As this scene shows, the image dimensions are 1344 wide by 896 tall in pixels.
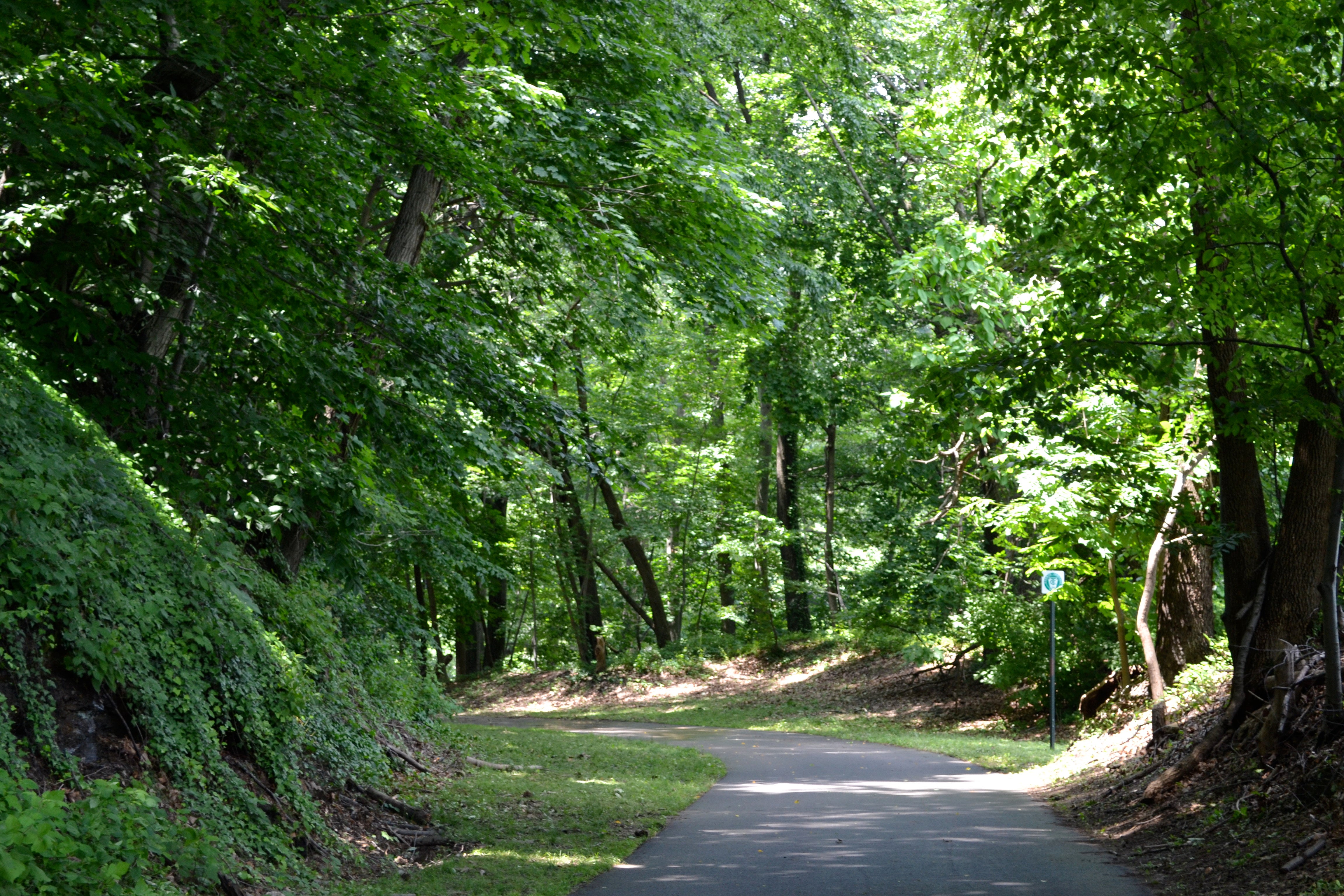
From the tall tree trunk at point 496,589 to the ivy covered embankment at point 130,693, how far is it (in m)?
10.2

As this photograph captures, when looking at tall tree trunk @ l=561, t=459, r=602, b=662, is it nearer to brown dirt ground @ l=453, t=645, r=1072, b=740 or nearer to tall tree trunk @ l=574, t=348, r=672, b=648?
tall tree trunk @ l=574, t=348, r=672, b=648

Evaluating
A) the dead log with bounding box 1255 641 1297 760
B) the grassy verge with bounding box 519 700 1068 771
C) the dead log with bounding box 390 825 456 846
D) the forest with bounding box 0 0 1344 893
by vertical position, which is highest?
the forest with bounding box 0 0 1344 893

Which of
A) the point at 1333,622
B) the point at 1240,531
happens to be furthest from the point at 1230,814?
the point at 1240,531

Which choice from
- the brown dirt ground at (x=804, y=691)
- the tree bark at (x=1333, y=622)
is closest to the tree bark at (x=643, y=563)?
the brown dirt ground at (x=804, y=691)

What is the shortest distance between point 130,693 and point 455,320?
14.0ft

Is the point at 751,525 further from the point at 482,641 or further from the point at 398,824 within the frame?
the point at 398,824

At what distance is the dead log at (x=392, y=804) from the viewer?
927cm

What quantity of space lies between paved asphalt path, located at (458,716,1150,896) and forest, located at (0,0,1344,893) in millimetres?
2360

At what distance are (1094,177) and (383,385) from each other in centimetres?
654

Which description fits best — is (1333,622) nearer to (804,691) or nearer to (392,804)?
(392,804)

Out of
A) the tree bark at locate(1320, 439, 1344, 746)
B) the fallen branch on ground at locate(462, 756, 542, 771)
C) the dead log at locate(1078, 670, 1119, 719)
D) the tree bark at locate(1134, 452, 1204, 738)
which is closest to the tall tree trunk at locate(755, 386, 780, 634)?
the dead log at locate(1078, 670, 1119, 719)

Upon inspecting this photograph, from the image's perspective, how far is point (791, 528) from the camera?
31500mm

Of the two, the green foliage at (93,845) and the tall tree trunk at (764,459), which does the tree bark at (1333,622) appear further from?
the tall tree trunk at (764,459)

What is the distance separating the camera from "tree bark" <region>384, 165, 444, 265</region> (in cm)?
1252
